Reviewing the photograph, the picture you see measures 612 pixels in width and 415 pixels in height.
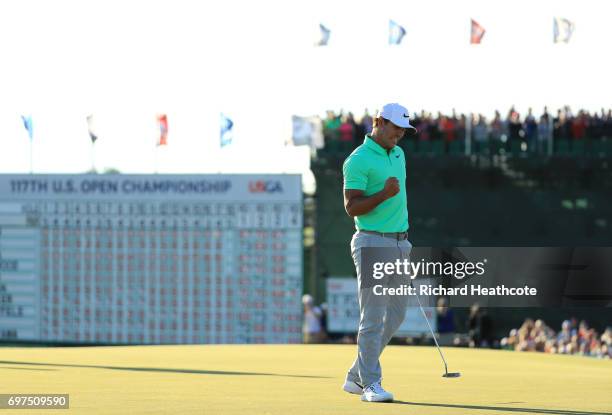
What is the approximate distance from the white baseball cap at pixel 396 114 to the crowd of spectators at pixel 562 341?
13.9 metres

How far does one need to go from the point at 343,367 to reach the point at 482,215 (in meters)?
18.5

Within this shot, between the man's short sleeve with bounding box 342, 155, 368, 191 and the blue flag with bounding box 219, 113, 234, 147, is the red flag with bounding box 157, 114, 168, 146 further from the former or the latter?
the man's short sleeve with bounding box 342, 155, 368, 191

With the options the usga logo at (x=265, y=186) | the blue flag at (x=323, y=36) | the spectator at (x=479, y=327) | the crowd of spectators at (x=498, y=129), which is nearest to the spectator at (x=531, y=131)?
the crowd of spectators at (x=498, y=129)

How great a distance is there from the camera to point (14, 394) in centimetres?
967

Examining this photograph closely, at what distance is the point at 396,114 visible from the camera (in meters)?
9.79

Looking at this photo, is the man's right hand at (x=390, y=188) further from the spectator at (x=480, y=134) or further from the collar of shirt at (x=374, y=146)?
the spectator at (x=480, y=134)

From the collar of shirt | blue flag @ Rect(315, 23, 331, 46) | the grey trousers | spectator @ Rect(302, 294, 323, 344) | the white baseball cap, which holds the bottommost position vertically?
spectator @ Rect(302, 294, 323, 344)

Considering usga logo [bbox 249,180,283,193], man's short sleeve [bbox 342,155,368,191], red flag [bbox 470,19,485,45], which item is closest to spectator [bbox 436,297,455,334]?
usga logo [bbox 249,180,283,193]

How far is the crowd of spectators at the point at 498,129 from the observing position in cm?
3147

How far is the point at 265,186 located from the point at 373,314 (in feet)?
77.5

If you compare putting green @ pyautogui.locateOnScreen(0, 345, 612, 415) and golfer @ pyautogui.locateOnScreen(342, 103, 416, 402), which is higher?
golfer @ pyautogui.locateOnScreen(342, 103, 416, 402)

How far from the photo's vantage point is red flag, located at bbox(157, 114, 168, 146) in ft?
121

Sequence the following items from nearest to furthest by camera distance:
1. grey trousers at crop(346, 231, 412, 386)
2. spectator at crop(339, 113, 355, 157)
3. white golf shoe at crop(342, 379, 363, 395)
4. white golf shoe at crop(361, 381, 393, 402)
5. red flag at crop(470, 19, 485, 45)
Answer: white golf shoe at crop(361, 381, 393, 402) → grey trousers at crop(346, 231, 412, 386) → white golf shoe at crop(342, 379, 363, 395) → spectator at crop(339, 113, 355, 157) → red flag at crop(470, 19, 485, 45)

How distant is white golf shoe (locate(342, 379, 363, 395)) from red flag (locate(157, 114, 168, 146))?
27.1 meters
